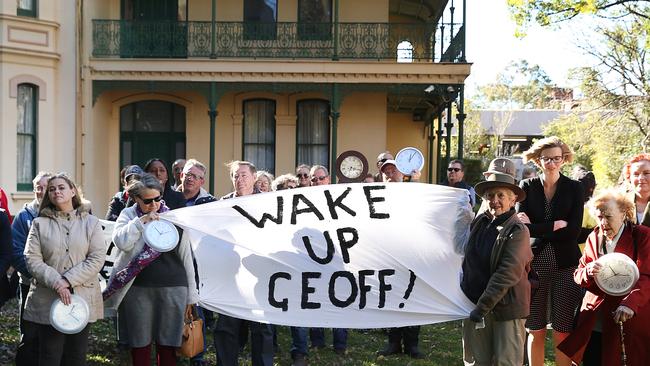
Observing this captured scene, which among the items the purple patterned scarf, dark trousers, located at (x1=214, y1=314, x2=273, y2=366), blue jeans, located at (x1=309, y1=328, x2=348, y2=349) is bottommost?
blue jeans, located at (x1=309, y1=328, x2=348, y2=349)

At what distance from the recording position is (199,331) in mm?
5938

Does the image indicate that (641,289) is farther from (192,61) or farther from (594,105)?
(594,105)

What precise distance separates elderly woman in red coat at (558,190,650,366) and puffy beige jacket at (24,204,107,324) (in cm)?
371

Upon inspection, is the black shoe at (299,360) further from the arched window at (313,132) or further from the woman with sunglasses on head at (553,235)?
the arched window at (313,132)

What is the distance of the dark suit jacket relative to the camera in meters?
5.88

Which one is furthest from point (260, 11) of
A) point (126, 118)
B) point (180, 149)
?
point (126, 118)

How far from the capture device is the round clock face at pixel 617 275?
4.97 m

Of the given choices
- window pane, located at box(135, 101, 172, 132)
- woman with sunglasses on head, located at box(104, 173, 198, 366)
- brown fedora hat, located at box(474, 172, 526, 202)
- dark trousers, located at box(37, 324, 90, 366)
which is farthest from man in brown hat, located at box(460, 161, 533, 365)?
window pane, located at box(135, 101, 172, 132)

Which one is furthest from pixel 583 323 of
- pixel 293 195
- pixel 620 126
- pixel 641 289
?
pixel 620 126

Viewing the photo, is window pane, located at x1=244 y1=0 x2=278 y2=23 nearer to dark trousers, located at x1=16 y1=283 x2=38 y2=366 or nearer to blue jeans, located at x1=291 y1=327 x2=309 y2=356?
blue jeans, located at x1=291 y1=327 x2=309 y2=356

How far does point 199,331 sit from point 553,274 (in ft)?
9.81

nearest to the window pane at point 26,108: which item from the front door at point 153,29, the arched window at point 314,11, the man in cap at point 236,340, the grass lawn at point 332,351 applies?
the front door at point 153,29

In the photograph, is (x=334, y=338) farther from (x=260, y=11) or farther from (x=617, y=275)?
(x=260, y=11)

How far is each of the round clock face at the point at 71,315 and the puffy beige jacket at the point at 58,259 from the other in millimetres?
109
